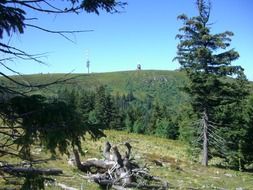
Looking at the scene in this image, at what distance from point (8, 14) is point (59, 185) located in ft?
30.8

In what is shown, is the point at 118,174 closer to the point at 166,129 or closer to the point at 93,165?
the point at 93,165

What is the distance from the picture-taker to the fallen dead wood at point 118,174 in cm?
1425

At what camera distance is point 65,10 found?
535cm

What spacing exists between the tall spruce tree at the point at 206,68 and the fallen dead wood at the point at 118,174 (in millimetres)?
14174

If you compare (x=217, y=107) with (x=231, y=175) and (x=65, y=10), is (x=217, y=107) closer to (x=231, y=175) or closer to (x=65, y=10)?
(x=231, y=175)

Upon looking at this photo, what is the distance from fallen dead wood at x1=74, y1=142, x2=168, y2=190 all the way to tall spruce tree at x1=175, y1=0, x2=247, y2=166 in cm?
1417

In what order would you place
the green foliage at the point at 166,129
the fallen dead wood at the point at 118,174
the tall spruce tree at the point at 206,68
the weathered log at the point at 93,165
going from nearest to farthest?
the fallen dead wood at the point at 118,174 → the weathered log at the point at 93,165 → the tall spruce tree at the point at 206,68 → the green foliage at the point at 166,129

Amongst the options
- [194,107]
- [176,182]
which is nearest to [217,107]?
[194,107]

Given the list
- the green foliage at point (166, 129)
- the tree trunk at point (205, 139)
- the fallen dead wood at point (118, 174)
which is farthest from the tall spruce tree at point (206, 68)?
the green foliage at point (166, 129)

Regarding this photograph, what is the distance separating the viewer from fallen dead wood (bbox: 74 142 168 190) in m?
14.2

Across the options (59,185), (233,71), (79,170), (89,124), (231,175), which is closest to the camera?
A: (89,124)

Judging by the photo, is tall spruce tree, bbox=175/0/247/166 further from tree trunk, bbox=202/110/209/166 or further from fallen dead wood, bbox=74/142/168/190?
fallen dead wood, bbox=74/142/168/190

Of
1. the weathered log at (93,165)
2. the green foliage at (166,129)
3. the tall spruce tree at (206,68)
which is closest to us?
the weathered log at (93,165)

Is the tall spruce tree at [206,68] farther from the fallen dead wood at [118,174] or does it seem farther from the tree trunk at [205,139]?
the fallen dead wood at [118,174]
